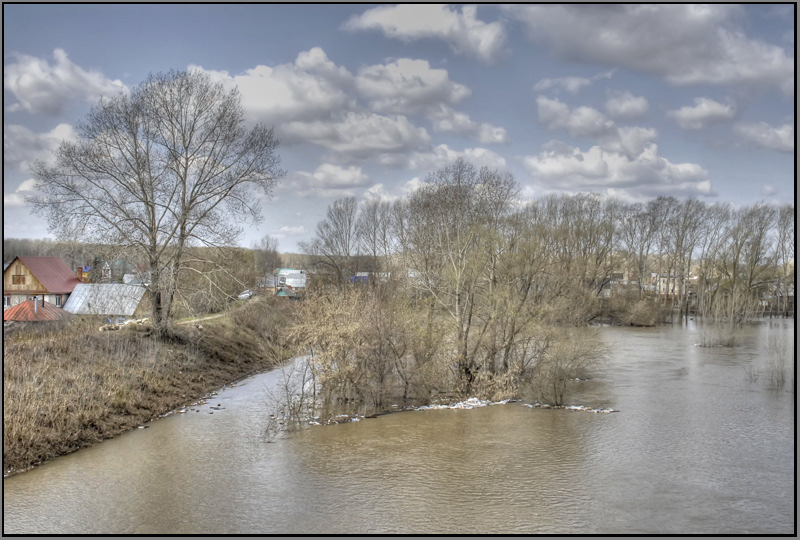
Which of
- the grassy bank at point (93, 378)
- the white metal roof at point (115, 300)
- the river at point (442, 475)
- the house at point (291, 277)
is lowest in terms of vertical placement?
the river at point (442, 475)

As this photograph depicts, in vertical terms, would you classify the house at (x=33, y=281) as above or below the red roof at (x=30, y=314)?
above

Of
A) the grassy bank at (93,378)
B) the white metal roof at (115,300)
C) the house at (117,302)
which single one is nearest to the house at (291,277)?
the white metal roof at (115,300)

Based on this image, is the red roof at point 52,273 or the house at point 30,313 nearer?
the house at point 30,313

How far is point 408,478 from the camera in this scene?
12156 mm

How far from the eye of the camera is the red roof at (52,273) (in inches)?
1537

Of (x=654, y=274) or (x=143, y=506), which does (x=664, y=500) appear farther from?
(x=654, y=274)

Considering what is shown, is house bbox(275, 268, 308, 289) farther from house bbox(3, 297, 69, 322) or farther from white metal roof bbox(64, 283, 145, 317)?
house bbox(3, 297, 69, 322)

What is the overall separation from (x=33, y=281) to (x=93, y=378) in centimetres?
2712

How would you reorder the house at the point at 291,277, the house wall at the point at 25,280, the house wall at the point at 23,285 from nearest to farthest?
the house wall at the point at 23,285
the house wall at the point at 25,280
the house at the point at 291,277

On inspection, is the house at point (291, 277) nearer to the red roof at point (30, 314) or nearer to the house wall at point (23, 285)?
the house wall at point (23, 285)

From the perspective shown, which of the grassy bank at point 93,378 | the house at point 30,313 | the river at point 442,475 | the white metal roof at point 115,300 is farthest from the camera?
the white metal roof at point 115,300

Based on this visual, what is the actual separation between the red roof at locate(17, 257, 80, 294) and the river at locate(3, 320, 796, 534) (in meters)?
27.5

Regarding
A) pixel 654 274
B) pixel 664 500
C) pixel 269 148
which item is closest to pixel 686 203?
pixel 654 274

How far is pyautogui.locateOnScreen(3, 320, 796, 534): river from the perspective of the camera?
10078mm
